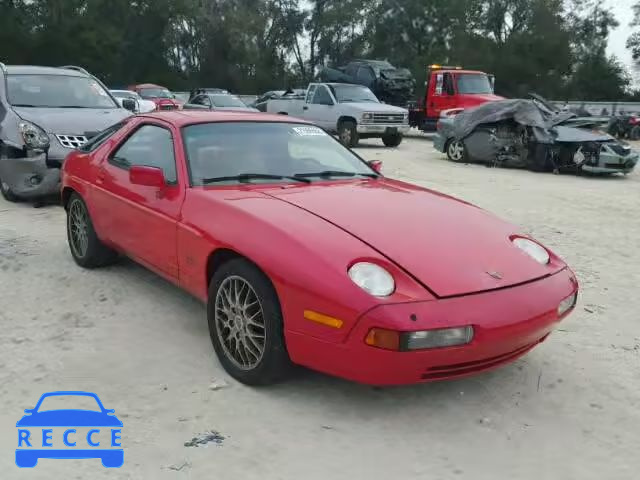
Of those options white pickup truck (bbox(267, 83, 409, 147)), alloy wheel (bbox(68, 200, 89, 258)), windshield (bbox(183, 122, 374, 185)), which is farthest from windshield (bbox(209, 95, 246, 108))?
windshield (bbox(183, 122, 374, 185))

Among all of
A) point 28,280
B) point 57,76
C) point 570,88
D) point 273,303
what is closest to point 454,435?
point 273,303

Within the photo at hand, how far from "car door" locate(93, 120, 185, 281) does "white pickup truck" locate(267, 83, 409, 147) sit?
11487 mm

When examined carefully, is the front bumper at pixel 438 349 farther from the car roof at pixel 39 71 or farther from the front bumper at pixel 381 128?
the front bumper at pixel 381 128

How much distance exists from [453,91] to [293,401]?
17.3m

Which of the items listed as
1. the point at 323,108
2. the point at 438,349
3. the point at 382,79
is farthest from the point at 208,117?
the point at 382,79

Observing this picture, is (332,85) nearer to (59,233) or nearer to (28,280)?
(59,233)

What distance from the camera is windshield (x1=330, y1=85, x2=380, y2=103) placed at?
17.4 m

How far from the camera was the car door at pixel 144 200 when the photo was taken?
3.80m

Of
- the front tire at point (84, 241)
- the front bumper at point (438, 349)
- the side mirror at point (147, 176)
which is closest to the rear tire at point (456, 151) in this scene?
the front tire at point (84, 241)

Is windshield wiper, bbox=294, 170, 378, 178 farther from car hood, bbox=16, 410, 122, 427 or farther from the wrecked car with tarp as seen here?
the wrecked car with tarp

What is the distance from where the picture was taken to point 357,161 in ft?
14.9

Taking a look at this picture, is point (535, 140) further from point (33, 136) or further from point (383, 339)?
point (383, 339)

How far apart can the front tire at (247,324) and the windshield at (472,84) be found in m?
17.0

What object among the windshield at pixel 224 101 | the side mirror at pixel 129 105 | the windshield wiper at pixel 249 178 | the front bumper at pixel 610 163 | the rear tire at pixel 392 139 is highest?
the windshield at pixel 224 101
